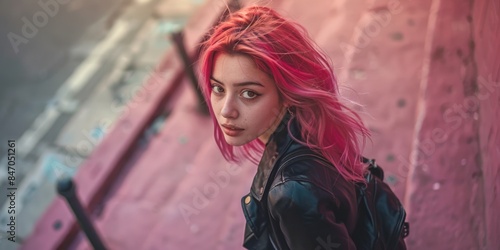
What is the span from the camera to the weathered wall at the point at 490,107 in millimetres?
2088

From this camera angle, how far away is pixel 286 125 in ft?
5.41

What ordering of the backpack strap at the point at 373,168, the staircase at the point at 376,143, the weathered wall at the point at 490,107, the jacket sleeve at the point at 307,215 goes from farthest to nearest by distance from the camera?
the staircase at the point at 376,143 < the weathered wall at the point at 490,107 < the backpack strap at the point at 373,168 < the jacket sleeve at the point at 307,215

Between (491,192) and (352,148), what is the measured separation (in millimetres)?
877

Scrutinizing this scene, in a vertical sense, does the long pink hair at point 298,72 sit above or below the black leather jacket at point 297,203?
above

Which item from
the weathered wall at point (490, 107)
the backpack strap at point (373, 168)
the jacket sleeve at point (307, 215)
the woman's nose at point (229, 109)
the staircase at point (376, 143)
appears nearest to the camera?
the jacket sleeve at point (307, 215)

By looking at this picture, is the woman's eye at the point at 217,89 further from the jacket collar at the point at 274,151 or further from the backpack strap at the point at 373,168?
the backpack strap at the point at 373,168

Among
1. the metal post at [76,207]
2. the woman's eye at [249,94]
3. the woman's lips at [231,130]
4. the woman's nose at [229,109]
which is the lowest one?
the metal post at [76,207]

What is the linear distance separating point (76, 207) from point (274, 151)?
130 centimetres

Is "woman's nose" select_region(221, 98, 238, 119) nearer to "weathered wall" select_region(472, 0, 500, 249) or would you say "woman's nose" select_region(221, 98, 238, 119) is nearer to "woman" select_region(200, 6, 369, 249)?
"woman" select_region(200, 6, 369, 249)

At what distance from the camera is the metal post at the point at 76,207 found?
234cm

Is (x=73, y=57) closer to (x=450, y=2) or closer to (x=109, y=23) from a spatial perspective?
(x=109, y=23)

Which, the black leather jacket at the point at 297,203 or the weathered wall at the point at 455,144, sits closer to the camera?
the black leather jacket at the point at 297,203

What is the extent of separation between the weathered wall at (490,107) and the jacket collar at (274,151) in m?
1.00

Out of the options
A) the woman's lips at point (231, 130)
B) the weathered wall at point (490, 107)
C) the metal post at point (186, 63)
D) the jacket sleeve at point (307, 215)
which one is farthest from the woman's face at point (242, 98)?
the metal post at point (186, 63)
